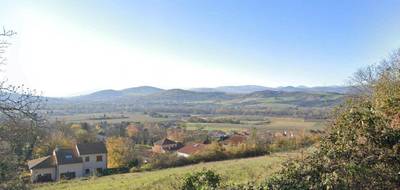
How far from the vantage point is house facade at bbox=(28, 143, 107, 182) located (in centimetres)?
4315

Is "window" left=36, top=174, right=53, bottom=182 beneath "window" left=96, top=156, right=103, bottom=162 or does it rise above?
beneath

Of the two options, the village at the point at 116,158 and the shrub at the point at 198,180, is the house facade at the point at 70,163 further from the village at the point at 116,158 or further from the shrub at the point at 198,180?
the shrub at the point at 198,180

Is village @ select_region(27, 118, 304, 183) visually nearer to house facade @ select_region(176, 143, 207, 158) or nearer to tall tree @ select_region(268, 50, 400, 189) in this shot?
house facade @ select_region(176, 143, 207, 158)

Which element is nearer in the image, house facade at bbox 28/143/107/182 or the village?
the village

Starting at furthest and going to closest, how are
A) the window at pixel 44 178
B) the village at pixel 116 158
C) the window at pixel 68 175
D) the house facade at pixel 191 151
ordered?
the window at pixel 68 175 < the house facade at pixel 191 151 < the window at pixel 44 178 < the village at pixel 116 158

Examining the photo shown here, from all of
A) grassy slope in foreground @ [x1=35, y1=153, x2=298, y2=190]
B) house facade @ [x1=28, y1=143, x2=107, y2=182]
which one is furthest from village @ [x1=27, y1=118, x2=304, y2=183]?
grassy slope in foreground @ [x1=35, y1=153, x2=298, y2=190]

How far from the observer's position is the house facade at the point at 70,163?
142ft

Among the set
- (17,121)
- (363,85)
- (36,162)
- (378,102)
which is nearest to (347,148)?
(378,102)

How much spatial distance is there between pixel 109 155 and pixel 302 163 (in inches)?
1595

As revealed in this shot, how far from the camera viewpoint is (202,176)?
10609 mm

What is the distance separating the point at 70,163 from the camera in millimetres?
45188

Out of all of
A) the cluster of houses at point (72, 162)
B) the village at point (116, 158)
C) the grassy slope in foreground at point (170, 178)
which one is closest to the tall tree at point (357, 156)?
the grassy slope in foreground at point (170, 178)

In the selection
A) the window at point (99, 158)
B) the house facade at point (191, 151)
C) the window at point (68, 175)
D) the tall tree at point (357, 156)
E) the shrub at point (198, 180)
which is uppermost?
the tall tree at point (357, 156)

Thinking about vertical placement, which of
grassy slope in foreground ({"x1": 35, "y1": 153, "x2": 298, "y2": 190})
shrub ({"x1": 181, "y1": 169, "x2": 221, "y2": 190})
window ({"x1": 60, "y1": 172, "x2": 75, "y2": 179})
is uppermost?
shrub ({"x1": 181, "y1": 169, "x2": 221, "y2": 190})
